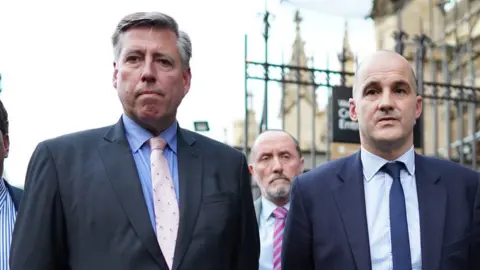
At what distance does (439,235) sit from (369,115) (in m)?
0.52

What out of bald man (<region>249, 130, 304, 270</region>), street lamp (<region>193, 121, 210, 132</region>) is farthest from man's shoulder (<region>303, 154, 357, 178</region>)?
street lamp (<region>193, 121, 210, 132</region>)

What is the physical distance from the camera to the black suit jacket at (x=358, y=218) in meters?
Answer: 2.47

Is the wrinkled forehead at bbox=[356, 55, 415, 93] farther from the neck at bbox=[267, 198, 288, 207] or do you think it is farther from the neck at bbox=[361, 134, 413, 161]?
the neck at bbox=[267, 198, 288, 207]

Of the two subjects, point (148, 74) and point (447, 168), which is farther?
point (447, 168)

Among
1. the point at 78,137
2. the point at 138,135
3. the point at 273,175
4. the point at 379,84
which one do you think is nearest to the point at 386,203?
the point at 379,84

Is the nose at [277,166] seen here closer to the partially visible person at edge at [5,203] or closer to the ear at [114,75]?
the partially visible person at edge at [5,203]

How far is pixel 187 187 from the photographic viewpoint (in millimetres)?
2334

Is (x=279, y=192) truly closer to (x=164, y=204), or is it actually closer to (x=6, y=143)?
(x=6, y=143)

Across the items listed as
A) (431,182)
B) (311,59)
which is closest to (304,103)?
(311,59)

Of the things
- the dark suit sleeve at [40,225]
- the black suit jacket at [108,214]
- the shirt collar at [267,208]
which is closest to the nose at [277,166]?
the shirt collar at [267,208]

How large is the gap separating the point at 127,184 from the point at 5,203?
1161 millimetres

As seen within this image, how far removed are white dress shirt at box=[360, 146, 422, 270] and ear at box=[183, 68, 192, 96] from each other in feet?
2.50

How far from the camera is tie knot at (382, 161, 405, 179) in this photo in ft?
8.49

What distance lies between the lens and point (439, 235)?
2.46 meters
